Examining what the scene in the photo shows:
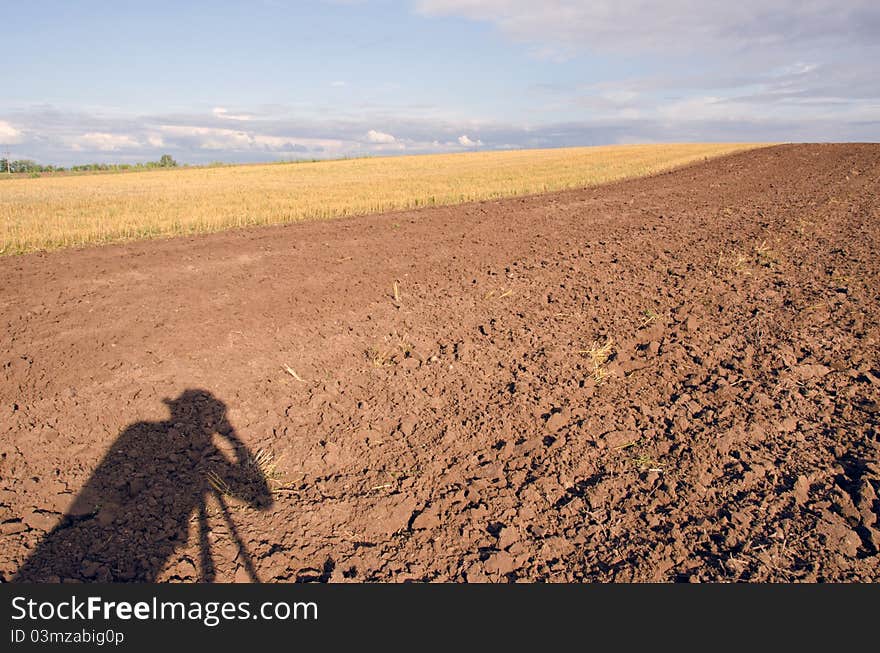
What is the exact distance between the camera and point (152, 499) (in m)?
3.95

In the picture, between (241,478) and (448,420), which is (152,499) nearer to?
(241,478)

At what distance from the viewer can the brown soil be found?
3449 mm

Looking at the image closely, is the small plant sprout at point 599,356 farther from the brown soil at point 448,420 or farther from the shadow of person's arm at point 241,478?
the shadow of person's arm at point 241,478

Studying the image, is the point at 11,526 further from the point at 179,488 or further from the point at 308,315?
the point at 308,315

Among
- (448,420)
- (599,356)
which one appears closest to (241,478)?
(448,420)

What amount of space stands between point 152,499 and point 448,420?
7.64 feet

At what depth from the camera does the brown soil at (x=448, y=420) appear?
345 centimetres

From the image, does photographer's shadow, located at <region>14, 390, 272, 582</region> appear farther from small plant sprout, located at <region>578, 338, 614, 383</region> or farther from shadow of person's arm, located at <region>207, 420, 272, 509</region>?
small plant sprout, located at <region>578, 338, 614, 383</region>

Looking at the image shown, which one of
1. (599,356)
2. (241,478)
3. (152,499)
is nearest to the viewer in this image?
(152,499)

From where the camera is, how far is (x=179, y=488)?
4086 mm

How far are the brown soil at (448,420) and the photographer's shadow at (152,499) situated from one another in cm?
2

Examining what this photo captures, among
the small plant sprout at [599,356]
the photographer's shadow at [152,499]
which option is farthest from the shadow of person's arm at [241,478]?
the small plant sprout at [599,356]

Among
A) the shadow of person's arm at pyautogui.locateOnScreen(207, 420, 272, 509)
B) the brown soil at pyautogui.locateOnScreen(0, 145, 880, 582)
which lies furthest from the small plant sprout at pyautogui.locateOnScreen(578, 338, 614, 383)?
the shadow of person's arm at pyautogui.locateOnScreen(207, 420, 272, 509)

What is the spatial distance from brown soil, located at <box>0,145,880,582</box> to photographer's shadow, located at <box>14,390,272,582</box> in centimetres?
2
